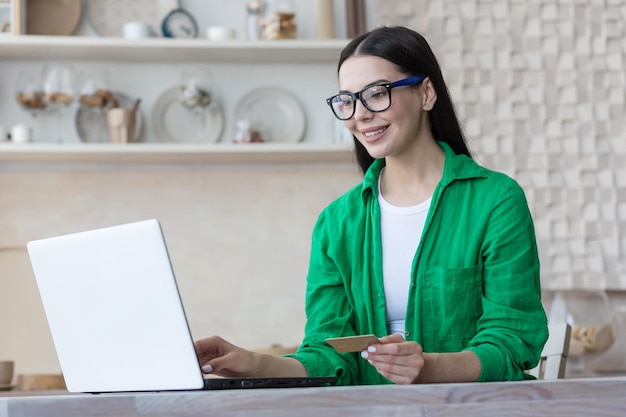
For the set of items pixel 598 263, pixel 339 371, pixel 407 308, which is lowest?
pixel 598 263

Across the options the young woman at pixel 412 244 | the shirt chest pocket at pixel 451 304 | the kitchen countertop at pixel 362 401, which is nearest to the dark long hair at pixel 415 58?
the young woman at pixel 412 244

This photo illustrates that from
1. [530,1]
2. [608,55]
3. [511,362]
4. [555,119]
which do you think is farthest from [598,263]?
[511,362]

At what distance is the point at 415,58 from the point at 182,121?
169cm

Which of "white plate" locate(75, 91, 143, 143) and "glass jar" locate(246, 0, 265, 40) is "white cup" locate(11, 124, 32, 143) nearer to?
"white plate" locate(75, 91, 143, 143)

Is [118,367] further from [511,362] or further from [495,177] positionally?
[495,177]

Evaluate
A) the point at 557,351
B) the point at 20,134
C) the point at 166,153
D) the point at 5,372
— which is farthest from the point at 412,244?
the point at 20,134

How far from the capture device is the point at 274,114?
10.9 ft

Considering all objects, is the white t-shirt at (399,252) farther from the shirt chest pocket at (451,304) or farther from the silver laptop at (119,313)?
the silver laptop at (119,313)

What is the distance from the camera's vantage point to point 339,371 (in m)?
1.70

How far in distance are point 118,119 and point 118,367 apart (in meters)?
1.97

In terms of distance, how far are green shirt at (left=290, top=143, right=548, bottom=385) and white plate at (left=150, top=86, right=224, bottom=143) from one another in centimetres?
153

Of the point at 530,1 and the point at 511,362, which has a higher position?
the point at 530,1

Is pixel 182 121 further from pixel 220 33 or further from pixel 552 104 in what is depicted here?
pixel 552 104

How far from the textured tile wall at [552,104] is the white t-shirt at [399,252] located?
5.25ft
